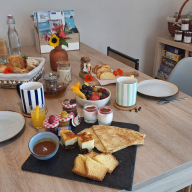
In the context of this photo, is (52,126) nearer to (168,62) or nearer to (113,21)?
(113,21)

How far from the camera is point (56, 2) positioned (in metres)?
2.23

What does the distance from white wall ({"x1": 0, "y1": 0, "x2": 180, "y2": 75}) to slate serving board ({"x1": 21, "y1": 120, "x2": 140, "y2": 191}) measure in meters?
1.84

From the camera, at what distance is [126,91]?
3.37ft

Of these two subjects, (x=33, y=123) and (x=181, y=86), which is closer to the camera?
(x=33, y=123)

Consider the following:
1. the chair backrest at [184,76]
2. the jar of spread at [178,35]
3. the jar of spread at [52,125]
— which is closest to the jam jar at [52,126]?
the jar of spread at [52,125]

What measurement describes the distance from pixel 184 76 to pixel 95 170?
1151 millimetres

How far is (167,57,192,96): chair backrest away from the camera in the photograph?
150 centimetres

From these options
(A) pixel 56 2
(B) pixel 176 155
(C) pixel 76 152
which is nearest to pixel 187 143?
(B) pixel 176 155

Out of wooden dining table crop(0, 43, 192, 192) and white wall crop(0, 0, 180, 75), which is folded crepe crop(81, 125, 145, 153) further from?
white wall crop(0, 0, 180, 75)

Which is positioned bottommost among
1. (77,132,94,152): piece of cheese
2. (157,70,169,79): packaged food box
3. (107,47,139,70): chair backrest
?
(157,70,169,79): packaged food box

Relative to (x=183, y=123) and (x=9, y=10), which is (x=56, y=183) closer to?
(x=183, y=123)

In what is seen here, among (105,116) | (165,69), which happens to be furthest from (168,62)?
(105,116)

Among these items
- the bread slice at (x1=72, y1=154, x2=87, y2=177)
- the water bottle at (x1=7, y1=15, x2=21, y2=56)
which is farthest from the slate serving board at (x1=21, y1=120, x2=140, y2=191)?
the water bottle at (x1=7, y1=15, x2=21, y2=56)

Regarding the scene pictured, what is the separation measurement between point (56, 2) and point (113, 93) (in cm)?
150
